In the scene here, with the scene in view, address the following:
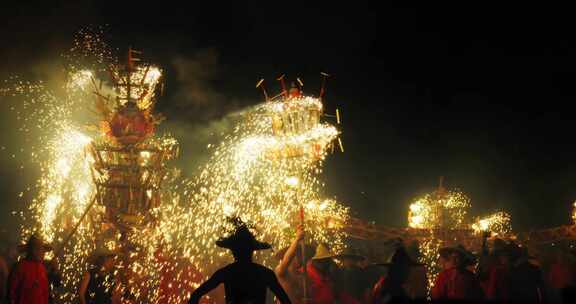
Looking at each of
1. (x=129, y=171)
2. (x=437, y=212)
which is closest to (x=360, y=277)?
(x=129, y=171)

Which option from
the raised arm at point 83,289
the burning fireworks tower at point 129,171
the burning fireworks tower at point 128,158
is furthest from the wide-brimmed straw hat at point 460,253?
the burning fireworks tower at point 128,158

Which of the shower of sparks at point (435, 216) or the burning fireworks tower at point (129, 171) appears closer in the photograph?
the burning fireworks tower at point (129, 171)

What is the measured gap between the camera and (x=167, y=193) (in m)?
16.8

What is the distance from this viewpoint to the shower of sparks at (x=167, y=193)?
41.9ft

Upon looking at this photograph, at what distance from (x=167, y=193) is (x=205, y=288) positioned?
1155cm

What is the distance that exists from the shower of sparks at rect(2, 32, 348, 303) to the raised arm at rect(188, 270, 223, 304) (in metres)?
6.71

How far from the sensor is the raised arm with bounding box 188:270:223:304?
17.7ft

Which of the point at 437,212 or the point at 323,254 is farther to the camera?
the point at 437,212

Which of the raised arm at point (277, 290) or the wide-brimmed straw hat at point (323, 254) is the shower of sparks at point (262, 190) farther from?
the raised arm at point (277, 290)

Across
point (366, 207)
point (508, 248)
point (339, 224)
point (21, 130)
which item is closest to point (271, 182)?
point (339, 224)

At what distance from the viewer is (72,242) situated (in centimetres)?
1512

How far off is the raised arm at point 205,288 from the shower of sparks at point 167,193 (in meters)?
6.71

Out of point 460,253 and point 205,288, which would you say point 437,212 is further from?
point 205,288

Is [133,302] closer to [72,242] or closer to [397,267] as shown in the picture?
[72,242]
